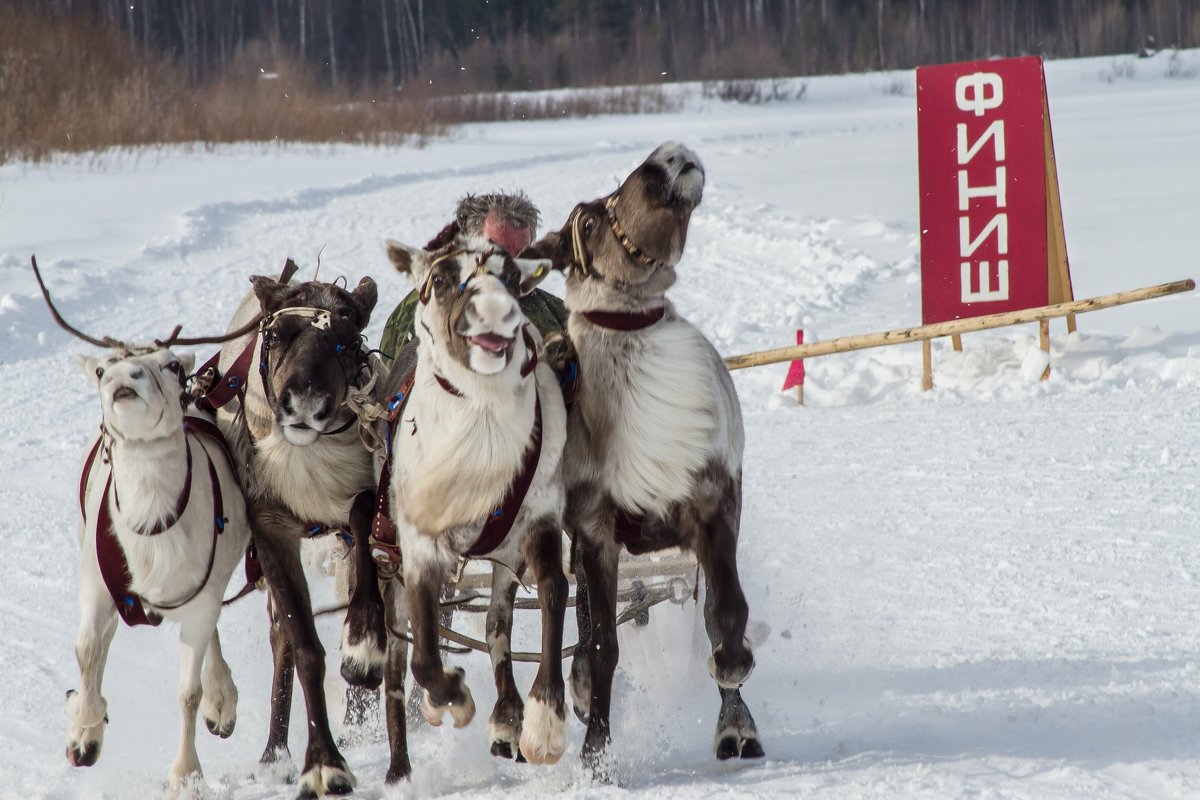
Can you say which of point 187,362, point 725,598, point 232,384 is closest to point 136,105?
point 232,384

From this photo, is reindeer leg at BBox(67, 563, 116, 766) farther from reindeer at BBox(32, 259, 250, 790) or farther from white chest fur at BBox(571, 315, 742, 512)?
white chest fur at BBox(571, 315, 742, 512)

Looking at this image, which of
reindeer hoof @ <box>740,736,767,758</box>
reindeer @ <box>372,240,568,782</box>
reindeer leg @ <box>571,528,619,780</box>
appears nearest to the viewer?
reindeer @ <box>372,240,568,782</box>

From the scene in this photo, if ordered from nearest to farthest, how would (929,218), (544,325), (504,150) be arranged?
(544,325), (929,218), (504,150)

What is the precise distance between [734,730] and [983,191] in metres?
6.37

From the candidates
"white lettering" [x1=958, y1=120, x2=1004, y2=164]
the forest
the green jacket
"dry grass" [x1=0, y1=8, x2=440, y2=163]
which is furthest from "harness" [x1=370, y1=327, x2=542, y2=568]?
the forest

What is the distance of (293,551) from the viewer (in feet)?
14.7

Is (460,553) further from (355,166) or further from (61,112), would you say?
(355,166)

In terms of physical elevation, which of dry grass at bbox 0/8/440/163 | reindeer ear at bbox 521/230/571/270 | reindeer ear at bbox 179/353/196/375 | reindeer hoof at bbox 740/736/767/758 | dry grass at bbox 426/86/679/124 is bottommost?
reindeer hoof at bbox 740/736/767/758

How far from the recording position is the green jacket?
5.68m

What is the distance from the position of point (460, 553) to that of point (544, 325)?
5.89 feet

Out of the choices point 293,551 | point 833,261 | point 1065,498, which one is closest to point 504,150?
point 833,261

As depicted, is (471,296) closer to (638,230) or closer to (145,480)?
(638,230)

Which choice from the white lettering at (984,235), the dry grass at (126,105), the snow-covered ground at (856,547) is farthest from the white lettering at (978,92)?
the dry grass at (126,105)

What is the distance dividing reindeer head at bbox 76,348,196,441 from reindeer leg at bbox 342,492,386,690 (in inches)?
26.0
